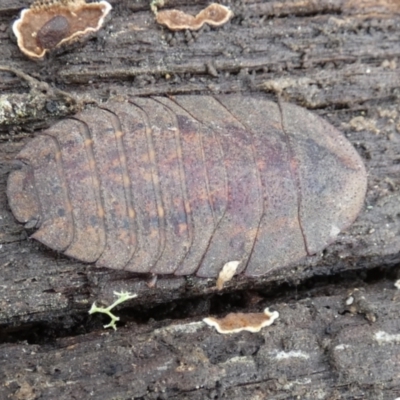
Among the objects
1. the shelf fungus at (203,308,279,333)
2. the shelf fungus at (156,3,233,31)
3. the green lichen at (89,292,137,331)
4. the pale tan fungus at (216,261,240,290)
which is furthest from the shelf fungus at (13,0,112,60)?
the shelf fungus at (203,308,279,333)

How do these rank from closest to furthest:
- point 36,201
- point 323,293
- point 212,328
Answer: point 36,201, point 212,328, point 323,293

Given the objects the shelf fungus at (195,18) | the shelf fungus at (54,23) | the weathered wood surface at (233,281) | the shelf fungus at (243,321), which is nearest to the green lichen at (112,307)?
the weathered wood surface at (233,281)

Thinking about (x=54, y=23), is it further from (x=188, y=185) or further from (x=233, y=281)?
(x=233, y=281)

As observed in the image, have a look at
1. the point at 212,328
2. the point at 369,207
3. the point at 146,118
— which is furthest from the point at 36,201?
the point at 369,207

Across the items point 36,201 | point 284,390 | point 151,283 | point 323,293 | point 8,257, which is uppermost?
point 36,201

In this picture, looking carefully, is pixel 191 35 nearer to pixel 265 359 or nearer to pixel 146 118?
pixel 146 118

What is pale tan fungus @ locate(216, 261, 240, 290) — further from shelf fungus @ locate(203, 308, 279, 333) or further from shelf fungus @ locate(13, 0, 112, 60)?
shelf fungus @ locate(13, 0, 112, 60)
